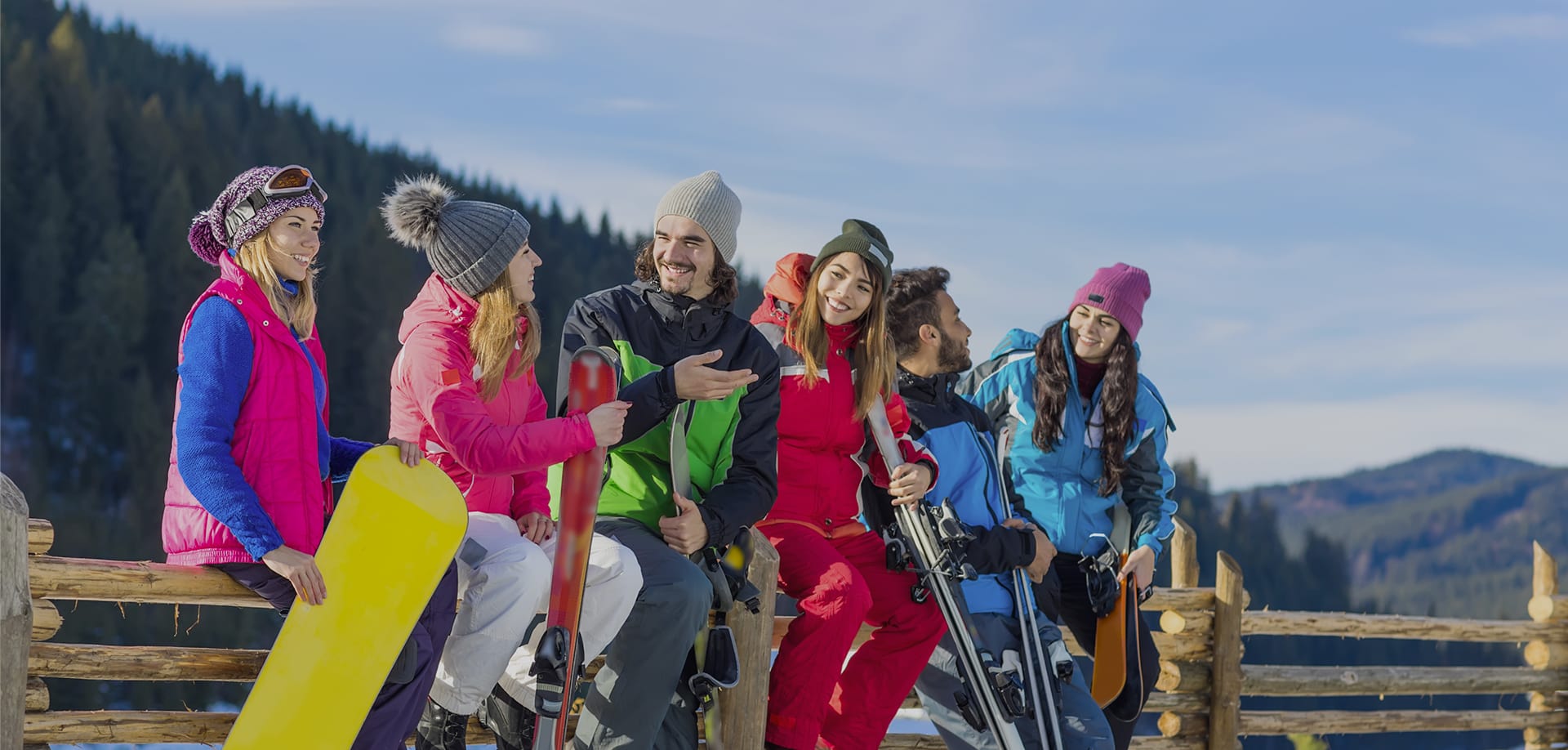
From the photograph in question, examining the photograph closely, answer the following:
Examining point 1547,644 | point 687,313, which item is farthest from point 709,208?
point 1547,644

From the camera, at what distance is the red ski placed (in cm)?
348

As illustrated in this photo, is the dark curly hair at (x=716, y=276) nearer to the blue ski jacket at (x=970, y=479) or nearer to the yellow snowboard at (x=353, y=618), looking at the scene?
the blue ski jacket at (x=970, y=479)

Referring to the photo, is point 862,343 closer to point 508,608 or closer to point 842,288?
point 842,288

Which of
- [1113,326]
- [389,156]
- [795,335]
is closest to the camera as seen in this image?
[795,335]

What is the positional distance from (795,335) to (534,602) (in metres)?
1.36

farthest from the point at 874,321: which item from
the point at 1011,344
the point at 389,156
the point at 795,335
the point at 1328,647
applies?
the point at 389,156

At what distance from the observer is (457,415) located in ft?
11.7

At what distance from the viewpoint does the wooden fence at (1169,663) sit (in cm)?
354

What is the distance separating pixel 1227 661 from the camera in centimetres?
745

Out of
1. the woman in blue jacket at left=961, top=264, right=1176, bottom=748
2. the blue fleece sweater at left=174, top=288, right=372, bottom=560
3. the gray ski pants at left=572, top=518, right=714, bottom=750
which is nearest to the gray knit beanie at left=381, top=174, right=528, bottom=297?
the blue fleece sweater at left=174, top=288, right=372, bottom=560

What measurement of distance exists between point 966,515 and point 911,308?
768 millimetres

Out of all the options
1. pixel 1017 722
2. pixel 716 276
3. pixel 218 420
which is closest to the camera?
pixel 218 420

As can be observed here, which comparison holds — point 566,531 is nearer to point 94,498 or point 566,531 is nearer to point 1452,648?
point 94,498

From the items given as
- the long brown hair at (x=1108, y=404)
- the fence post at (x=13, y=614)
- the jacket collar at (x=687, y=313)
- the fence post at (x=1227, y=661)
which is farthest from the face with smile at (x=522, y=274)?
the fence post at (x=1227, y=661)
